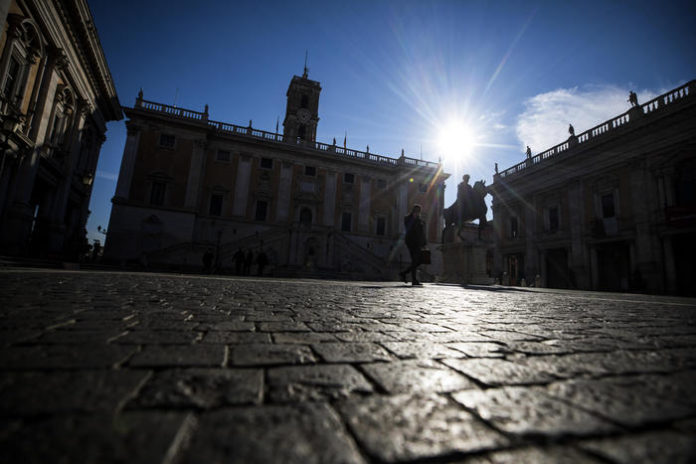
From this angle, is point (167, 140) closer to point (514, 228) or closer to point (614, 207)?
point (514, 228)

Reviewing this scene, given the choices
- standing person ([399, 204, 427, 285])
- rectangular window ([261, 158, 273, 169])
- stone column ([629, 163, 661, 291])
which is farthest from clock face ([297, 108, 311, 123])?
standing person ([399, 204, 427, 285])

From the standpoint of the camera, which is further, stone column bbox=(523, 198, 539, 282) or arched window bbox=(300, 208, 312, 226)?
arched window bbox=(300, 208, 312, 226)

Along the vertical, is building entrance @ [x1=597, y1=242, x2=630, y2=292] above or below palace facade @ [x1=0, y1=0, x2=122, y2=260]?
below

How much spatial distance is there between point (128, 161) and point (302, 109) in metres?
22.5

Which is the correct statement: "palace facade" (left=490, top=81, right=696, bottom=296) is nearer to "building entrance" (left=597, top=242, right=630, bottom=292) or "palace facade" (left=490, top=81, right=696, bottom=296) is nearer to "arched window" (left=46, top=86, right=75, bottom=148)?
"building entrance" (left=597, top=242, right=630, bottom=292)

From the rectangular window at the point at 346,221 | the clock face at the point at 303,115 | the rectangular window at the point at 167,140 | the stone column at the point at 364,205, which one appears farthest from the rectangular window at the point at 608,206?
the clock face at the point at 303,115

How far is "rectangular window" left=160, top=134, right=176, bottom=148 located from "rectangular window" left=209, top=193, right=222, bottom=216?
524cm

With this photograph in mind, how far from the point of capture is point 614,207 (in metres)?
17.8

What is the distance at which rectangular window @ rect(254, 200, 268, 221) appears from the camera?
90.2ft

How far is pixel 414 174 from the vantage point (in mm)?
33125

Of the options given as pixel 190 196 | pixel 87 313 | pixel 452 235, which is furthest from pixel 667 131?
pixel 190 196

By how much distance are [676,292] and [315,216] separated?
79.5 feet

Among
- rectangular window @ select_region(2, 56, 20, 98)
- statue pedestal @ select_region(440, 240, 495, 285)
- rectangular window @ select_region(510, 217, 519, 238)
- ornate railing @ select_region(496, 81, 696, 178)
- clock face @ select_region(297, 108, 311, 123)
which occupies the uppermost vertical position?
clock face @ select_region(297, 108, 311, 123)

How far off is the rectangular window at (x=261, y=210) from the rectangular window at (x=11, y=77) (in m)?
17.1
